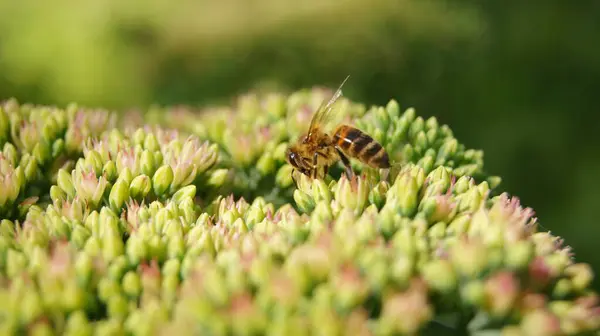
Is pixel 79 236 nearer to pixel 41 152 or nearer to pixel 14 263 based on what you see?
pixel 14 263

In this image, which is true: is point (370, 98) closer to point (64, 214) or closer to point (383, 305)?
point (64, 214)

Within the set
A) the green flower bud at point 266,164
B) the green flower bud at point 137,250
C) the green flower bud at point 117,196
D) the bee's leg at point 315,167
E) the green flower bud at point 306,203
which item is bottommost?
the green flower bud at point 137,250

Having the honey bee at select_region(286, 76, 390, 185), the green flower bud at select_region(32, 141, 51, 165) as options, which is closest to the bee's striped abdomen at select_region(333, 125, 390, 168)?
the honey bee at select_region(286, 76, 390, 185)

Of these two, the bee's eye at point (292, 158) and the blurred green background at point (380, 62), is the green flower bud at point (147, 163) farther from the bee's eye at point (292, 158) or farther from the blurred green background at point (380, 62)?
the blurred green background at point (380, 62)

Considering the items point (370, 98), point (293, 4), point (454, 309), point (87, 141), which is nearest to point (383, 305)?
point (454, 309)

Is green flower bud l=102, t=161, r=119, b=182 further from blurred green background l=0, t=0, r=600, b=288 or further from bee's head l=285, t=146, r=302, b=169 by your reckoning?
blurred green background l=0, t=0, r=600, b=288

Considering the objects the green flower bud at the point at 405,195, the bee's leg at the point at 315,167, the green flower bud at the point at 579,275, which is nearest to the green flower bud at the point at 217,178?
the bee's leg at the point at 315,167
